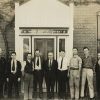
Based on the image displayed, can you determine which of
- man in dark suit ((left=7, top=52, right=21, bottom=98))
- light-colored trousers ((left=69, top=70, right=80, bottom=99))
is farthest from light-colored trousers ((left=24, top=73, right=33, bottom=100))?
light-colored trousers ((left=69, top=70, right=80, bottom=99))

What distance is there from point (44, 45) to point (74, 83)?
84.4 inches

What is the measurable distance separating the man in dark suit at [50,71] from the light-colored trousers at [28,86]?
619 millimetres

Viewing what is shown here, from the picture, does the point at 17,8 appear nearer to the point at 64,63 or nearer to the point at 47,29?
the point at 47,29

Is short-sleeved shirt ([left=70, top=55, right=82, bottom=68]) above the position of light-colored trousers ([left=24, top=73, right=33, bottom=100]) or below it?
above

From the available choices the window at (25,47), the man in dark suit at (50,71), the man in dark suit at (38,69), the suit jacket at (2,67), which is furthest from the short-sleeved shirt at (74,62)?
the suit jacket at (2,67)

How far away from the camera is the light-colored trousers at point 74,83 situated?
2225 centimetres

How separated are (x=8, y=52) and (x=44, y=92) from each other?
2.27 m

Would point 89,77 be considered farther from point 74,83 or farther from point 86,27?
point 86,27

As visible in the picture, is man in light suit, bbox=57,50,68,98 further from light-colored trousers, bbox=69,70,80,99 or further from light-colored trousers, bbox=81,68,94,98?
light-colored trousers, bbox=81,68,94,98

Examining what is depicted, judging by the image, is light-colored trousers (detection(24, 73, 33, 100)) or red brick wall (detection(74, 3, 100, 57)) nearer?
light-colored trousers (detection(24, 73, 33, 100))

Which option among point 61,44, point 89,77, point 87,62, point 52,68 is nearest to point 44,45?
point 61,44

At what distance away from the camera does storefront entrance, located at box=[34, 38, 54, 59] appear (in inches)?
930

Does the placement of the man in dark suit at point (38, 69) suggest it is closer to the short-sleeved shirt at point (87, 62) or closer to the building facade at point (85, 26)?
the short-sleeved shirt at point (87, 62)

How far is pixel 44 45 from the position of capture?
934 inches
